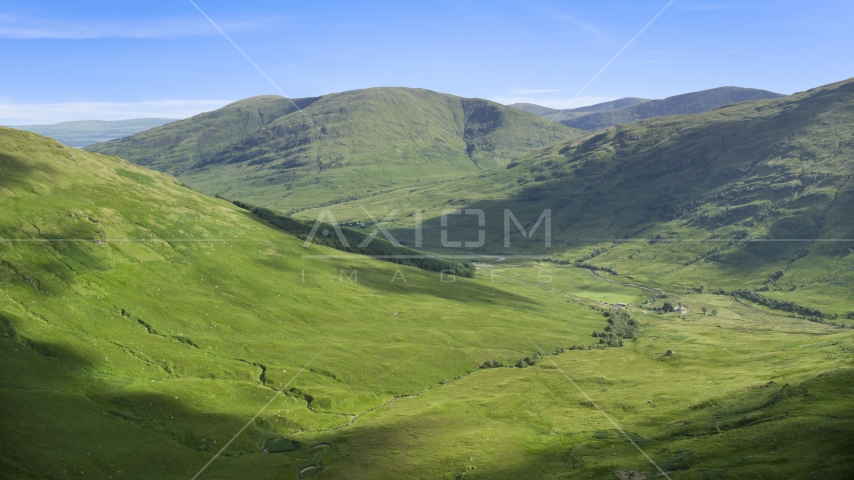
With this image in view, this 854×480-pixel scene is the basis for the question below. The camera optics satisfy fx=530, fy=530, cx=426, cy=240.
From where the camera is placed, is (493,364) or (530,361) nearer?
(493,364)

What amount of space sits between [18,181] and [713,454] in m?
189

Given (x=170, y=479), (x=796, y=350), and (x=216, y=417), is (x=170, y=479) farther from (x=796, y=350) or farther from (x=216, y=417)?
(x=796, y=350)

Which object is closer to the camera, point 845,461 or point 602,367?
point 845,461

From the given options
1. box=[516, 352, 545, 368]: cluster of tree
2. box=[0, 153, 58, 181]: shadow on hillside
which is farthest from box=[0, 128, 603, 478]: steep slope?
box=[516, 352, 545, 368]: cluster of tree

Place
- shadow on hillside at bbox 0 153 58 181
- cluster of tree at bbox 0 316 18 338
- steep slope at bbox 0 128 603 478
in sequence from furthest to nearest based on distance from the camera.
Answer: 1. shadow on hillside at bbox 0 153 58 181
2. cluster of tree at bbox 0 316 18 338
3. steep slope at bbox 0 128 603 478

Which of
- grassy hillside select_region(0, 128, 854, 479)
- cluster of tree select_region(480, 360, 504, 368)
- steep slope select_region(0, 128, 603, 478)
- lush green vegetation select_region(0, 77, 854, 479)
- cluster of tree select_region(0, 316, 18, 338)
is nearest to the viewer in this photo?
lush green vegetation select_region(0, 77, 854, 479)

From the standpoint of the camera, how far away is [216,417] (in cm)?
9731

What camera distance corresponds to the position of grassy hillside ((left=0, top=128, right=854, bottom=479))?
79062mm

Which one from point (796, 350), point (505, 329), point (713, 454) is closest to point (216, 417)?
point (713, 454)

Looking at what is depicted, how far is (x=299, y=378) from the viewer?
4897 inches

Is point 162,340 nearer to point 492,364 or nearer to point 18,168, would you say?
point 492,364

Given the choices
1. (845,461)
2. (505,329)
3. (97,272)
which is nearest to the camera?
(845,461)

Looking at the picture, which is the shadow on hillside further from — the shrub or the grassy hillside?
the shrub

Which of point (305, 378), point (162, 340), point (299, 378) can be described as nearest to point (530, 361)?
point (305, 378)
